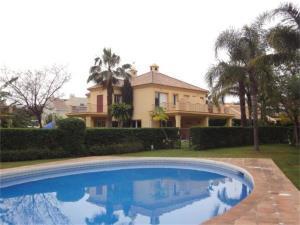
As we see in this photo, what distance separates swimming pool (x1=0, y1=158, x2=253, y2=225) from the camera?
9016 mm

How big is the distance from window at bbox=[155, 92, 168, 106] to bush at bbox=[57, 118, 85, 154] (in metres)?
16.2

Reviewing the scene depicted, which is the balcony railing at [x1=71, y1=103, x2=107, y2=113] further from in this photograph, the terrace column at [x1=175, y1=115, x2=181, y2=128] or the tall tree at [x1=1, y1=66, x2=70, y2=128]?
the terrace column at [x1=175, y1=115, x2=181, y2=128]

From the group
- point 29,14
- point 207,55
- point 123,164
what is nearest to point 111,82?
point 207,55

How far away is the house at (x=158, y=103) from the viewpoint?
116 feet

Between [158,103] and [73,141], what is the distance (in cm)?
1702

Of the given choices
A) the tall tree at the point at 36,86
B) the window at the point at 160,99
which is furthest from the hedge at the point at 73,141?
the tall tree at the point at 36,86

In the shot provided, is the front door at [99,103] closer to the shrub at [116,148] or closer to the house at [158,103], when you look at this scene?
the house at [158,103]

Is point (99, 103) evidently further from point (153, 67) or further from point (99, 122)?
point (153, 67)

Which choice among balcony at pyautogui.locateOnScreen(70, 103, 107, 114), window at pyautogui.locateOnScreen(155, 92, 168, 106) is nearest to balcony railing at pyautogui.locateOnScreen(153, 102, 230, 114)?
window at pyautogui.locateOnScreen(155, 92, 168, 106)

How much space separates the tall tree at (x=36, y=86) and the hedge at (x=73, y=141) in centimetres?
1256

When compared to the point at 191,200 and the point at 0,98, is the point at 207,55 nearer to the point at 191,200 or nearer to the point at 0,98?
the point at 191,200

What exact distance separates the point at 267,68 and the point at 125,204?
13410mm

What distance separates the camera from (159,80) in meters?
37.7

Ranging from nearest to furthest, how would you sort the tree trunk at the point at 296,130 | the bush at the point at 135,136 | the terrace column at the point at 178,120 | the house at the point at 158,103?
the bush at the point at 135,136 < the tree trunk at the point at 296,130 < the terrace column at the point at 178,120 < the house at the point at 158,103
